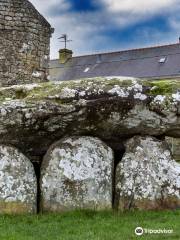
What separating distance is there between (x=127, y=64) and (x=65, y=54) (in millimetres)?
10363

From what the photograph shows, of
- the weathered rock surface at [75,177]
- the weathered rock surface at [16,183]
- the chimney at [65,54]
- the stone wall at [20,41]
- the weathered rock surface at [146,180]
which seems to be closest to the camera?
the weathered rock surface at [16,183]

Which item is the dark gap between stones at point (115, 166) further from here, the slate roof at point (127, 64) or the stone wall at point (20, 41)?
the slate roof at point (127, 64)

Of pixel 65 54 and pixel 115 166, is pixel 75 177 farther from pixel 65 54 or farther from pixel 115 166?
pixel 65 54

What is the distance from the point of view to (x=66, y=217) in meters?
8.23

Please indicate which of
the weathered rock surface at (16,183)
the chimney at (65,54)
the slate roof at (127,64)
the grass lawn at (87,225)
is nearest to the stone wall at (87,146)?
the weathered rock surface at (16,183)

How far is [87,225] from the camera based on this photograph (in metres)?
7.64

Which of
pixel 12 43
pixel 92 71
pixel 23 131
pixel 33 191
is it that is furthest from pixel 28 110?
pixel 92 71

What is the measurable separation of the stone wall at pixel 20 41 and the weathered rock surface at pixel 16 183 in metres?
6.79

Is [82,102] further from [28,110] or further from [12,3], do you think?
[12,3]

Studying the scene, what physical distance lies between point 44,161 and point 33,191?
0.53m

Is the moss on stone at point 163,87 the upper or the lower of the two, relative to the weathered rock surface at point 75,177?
upper

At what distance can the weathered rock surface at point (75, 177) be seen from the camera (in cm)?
872

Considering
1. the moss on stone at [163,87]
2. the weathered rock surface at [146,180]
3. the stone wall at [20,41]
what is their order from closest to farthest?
1. the weathered rock surface at [146,180]
2. the moss on stone at [163,87]
3. the stone wall at [20,41]

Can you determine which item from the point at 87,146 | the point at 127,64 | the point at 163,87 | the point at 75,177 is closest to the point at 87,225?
the point at 75,177
